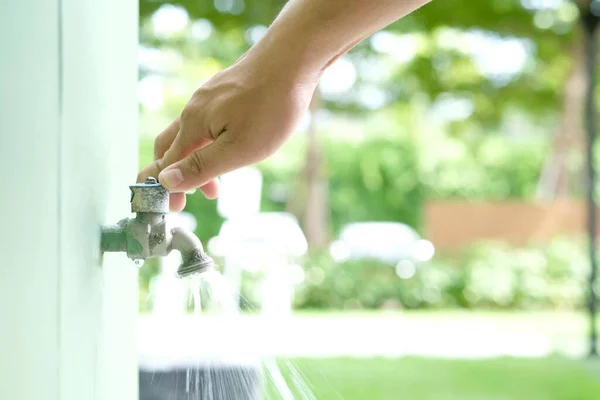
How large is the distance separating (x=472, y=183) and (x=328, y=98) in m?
4.10

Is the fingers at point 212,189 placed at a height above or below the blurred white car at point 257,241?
above

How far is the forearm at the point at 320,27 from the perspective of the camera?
31.3 inches

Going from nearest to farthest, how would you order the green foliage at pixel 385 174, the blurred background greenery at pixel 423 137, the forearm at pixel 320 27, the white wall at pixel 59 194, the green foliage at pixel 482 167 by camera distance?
the white wall at pixel 59 194 → the forearm at pixel 320 27 → the blurred background greenery at pixel 423 137 → the green foliage at pixel 385 174 → the green foliage at pixel 482 167

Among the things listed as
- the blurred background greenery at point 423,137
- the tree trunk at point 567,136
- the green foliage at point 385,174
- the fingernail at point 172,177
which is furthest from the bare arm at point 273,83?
the green foliage at point 385,174

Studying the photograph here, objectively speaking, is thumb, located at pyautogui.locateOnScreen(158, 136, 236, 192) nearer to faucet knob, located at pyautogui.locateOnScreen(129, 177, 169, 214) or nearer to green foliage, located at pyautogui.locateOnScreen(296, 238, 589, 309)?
faucet knob, located at pyautogui.locateOnScreen(129, 177, 169, 214)

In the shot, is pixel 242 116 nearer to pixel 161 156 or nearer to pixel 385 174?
pixel 161 156

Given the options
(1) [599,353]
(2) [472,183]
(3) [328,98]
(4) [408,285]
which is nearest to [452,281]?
(4) [408,285]

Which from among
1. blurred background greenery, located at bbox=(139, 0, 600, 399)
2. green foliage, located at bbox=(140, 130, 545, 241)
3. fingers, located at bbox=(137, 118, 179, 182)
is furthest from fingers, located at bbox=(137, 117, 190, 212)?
green foliage, located at bbox=(140, 130, 545, 241)

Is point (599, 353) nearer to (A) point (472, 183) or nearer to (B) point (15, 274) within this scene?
(B) point (15, 274)

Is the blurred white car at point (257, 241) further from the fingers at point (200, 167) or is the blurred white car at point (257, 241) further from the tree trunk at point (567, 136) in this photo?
the fingers at point (200, 167)

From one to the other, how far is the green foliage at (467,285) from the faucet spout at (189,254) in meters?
8.57

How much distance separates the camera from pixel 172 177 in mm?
842

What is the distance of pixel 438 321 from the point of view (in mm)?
8500

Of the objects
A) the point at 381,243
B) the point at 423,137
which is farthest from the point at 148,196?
the point at 423,137
